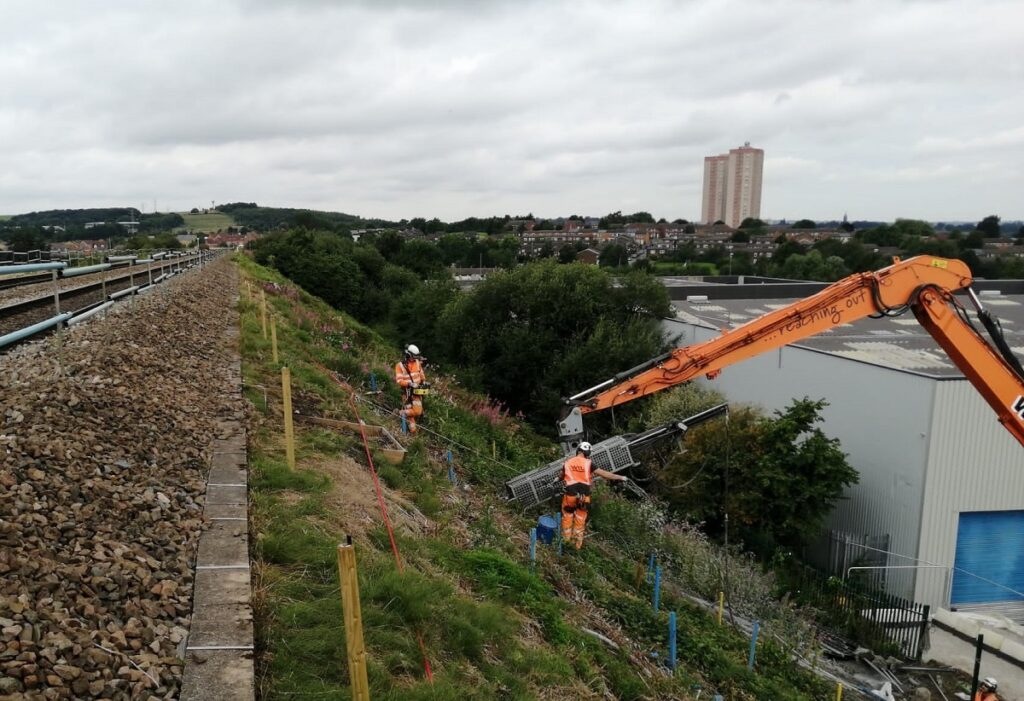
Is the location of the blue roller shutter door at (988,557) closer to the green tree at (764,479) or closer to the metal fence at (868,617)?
the metal fence at (868,617)

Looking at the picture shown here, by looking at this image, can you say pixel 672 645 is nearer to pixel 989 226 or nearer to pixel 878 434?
pixel 878 434

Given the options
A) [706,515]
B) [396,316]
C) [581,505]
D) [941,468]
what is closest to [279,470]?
[581,505]

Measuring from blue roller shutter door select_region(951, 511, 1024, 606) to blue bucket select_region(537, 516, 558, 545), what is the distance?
10453 mm

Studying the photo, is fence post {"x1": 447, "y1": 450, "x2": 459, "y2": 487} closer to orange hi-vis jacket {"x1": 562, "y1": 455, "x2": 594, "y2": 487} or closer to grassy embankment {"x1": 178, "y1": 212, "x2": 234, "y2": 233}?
orange hi-vis jacket {"x1": 562, "y1": 455, "x2": 594, "y2": 487}

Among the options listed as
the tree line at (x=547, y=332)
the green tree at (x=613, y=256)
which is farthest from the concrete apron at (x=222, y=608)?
the green tree at (x=613, y=256)

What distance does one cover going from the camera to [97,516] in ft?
14.1

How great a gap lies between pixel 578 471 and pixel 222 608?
19.5 ft

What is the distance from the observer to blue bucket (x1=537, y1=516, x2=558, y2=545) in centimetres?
914

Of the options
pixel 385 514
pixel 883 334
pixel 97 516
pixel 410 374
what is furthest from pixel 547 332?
pixel 97 516

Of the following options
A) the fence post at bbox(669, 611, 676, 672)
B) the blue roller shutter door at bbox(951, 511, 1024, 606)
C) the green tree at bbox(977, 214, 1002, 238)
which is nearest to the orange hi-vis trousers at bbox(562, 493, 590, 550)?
the fence post at bbox(669, 611, 676, 672)

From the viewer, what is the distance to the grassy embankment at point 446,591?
4238 millimetres

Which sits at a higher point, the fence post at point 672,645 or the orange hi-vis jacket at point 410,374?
the orange hi-vis jacket at point 410,374

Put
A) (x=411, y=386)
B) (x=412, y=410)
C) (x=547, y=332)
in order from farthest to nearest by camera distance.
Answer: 1. (x=547, y=332)
2. (x=411, y=386)
3. (x=412, y=410)

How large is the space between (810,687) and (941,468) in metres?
8.07
